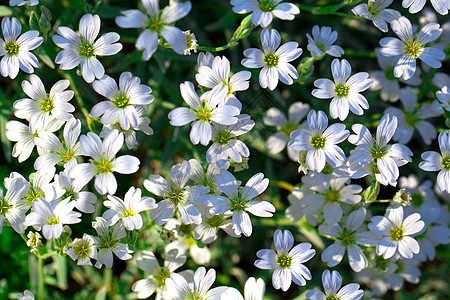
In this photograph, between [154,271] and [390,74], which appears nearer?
[154,271]

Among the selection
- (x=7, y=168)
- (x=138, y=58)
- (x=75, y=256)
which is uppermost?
(x=138, y=58)

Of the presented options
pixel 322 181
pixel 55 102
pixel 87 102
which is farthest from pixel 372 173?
pixel 87 102

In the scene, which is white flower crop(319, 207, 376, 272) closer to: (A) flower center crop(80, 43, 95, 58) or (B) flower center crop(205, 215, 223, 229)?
(B) flower center crop(205, 215, 223, 229)

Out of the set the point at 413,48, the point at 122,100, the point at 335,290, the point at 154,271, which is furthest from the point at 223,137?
the point at 413,48

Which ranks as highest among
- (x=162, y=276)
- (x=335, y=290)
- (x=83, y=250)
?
(x=83, y=250)

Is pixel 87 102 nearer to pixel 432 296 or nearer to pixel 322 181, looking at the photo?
pixel 322 181

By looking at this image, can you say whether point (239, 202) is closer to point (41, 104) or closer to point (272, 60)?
point (272, 60)

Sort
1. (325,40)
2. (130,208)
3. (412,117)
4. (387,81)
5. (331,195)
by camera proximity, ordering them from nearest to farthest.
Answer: (130,208), (325,40), (331,195), (412,117), (387,81)
